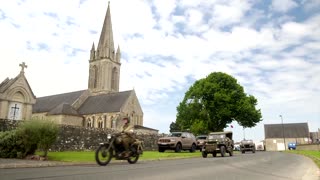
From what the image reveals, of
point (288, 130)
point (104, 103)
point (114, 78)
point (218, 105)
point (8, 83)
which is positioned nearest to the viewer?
point (8, 83)

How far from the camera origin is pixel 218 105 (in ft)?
171

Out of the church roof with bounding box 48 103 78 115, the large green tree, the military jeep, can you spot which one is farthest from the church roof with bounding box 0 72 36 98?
the military jeep

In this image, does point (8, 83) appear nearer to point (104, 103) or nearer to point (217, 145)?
point (217, 145)

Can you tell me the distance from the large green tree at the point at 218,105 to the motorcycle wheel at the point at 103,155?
37.4 meters

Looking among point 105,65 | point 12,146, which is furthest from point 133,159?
point 105,65

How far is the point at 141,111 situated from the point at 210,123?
24.0 m

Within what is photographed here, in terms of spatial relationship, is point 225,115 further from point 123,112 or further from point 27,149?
point 27,149

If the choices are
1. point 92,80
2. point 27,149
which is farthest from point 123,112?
point 27,149

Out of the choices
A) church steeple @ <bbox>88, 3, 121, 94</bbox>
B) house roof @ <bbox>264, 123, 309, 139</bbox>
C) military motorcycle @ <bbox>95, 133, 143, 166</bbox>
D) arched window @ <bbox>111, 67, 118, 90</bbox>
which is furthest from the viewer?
house roof @ <bbox>264, 123, 309, 139</bbox>

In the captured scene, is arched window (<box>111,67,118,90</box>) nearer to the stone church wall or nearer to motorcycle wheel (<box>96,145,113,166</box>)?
the stone church wall

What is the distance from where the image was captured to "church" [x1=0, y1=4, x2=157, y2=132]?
41.7 m

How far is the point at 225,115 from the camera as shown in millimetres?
50844

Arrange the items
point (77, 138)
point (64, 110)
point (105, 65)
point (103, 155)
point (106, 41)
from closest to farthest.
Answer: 1. point (103, 155)
2. point (77, 138)
3. point (64, 110)
4. point (105, 65)
5. point (106, 41)

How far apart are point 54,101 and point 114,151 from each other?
70.1 m
